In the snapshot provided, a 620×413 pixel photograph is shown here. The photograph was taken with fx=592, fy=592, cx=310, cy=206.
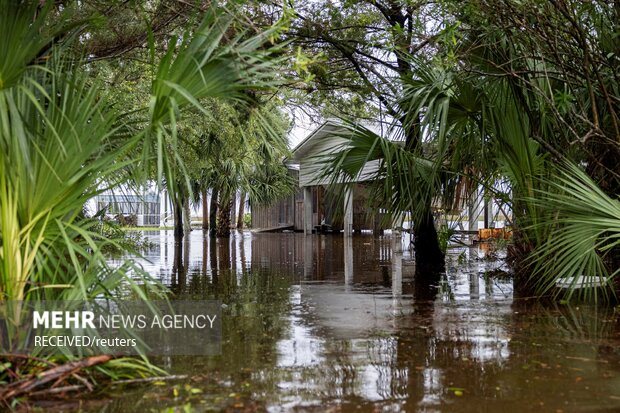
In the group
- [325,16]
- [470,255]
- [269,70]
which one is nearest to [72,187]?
[269,70]

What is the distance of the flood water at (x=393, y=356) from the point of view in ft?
10.4

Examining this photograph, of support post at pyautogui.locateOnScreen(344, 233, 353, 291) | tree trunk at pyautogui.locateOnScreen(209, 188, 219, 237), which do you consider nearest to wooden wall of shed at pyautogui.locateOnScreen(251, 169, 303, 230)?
tree trunk at pyautogui.locateOnScreen(209, 188, 219, 237)

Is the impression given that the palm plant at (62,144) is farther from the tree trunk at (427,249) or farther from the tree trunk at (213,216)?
the tree trunk at (213,216)

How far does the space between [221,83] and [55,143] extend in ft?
3.47

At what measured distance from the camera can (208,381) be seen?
3.49 metres

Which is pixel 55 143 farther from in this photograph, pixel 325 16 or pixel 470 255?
pixel 470 255

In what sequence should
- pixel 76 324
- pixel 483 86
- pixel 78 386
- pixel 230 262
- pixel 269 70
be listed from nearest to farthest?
pixel 78 386 → pixel 76 324 → pixel 269 70 → pixel 483 86 → pixel 230 262

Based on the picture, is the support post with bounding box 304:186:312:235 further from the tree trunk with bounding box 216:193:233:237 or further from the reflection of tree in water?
the reflection of tree in water

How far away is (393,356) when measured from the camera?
4145 mm

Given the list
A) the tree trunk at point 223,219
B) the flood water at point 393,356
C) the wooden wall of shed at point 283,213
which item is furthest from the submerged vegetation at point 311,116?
the wooden wall of shed at point 283,213

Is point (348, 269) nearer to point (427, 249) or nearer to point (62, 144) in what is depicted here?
point (427, 249)

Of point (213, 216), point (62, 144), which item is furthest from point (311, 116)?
point (62, 144)

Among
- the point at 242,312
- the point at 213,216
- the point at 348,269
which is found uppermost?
the point at 213,216

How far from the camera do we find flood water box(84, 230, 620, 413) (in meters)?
3.16
